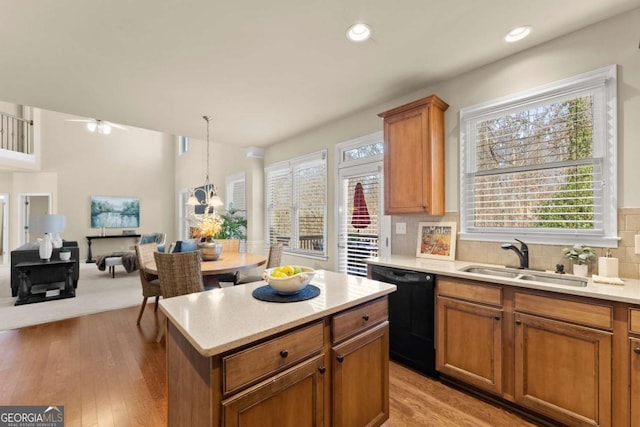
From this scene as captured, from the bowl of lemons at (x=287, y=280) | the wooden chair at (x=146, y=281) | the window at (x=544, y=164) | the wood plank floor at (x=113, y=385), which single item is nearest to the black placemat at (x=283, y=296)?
the bowl of lemons at (x=287, y=280)

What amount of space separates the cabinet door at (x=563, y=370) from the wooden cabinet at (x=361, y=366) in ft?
3.17

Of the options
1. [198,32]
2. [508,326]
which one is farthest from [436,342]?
[198,32]

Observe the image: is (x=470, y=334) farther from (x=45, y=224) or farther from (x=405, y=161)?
(x=45, y=224)

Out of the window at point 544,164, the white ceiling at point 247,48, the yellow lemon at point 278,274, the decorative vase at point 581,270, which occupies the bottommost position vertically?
the decorative vase at point 581,270

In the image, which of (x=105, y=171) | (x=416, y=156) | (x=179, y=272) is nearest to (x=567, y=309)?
(x=416, y=156)

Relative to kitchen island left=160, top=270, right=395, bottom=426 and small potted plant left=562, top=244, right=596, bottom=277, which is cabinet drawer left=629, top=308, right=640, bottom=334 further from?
kitchen island left=160, top=270, right=395, bottom=426

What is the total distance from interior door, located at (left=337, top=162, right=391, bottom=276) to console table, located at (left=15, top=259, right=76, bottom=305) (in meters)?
4.48

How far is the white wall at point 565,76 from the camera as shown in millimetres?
1942

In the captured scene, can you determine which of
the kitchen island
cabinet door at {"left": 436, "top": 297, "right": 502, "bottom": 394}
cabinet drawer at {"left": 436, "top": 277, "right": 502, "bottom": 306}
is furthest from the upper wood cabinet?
the kitchen island

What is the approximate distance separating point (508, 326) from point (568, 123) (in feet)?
5.35

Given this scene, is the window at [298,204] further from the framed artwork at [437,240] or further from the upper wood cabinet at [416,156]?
the framed artwork at [437,240]

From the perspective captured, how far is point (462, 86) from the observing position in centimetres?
278

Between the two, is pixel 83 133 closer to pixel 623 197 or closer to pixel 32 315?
pixel 32 315

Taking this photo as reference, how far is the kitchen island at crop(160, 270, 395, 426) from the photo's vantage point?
105cm
